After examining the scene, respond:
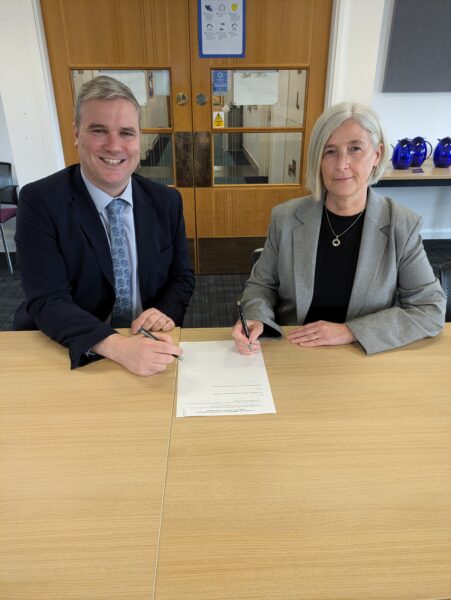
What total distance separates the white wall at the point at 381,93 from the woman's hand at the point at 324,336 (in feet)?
5.89

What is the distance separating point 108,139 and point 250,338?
0.79 meters

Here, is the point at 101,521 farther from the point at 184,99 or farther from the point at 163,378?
the point at 184,99

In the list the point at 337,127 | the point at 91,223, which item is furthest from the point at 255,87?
the point at 91,223

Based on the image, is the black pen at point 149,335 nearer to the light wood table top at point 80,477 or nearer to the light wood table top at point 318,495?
the light wood table top at point 80,477

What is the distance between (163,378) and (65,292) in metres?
0.50

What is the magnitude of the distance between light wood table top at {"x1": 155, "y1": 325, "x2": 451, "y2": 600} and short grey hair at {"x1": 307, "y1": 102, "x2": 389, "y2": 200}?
0.71 metres

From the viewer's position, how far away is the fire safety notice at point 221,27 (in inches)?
119

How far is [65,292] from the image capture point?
140 centimetres

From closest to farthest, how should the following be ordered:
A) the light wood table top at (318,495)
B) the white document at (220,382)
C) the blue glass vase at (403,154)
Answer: the light wood table top at (318,495) → the white document at (220,382) → the blue glass vase at (403,154)

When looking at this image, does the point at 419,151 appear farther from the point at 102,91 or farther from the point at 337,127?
the point at 102,91

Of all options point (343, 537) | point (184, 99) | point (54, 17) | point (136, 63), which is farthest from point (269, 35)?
point (343, 537)

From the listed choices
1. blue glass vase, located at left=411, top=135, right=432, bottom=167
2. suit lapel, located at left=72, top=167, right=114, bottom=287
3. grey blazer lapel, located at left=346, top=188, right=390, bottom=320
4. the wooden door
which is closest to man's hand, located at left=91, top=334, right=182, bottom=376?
suit lapel, located at left=72, top=167, right=114, bottom=287

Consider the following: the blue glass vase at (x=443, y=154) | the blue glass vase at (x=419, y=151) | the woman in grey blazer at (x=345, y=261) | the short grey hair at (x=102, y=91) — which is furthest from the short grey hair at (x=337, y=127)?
the blue glass vase at (x=443, y=154)

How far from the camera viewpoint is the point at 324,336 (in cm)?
126
